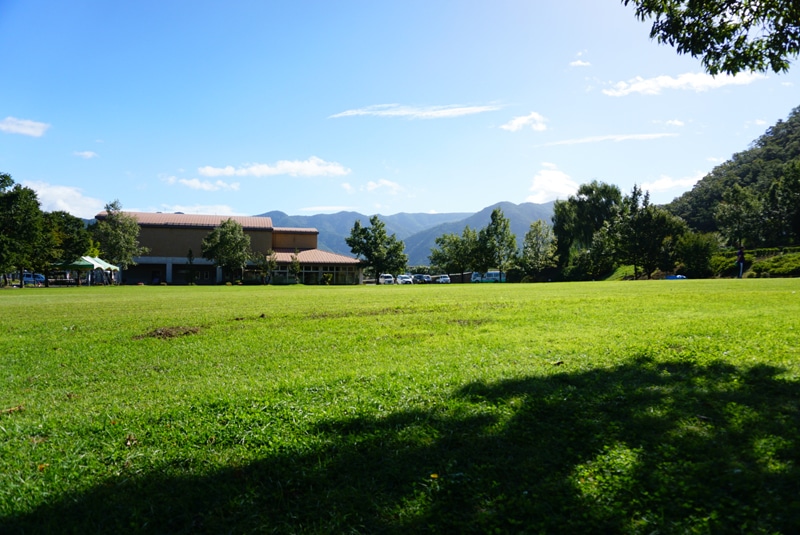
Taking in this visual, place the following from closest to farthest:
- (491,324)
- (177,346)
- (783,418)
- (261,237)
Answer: (783,418), (177,346), (491,324), (261,237)

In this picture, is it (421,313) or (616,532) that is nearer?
(616,532)

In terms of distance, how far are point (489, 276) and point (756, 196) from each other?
162 feet

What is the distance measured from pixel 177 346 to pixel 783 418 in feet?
31.0

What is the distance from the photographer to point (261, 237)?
8925 cm

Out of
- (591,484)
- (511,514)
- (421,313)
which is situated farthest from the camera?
(421,313)

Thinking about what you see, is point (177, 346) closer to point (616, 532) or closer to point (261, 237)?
point (616, 532)

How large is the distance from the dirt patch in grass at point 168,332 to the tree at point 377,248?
69.4 metres

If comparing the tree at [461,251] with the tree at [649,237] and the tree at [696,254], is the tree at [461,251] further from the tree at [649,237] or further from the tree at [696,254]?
the tree at [696,254]

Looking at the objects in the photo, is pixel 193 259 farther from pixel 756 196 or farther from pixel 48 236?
pixel 756 196

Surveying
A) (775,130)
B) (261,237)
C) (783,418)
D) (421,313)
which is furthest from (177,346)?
(775,130)

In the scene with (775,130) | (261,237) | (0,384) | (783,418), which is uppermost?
(775,130)

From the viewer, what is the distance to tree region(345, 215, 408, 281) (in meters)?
81.4

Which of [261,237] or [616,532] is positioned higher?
[261,237]

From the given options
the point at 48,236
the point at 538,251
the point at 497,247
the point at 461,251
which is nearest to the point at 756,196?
the point at 538,251
